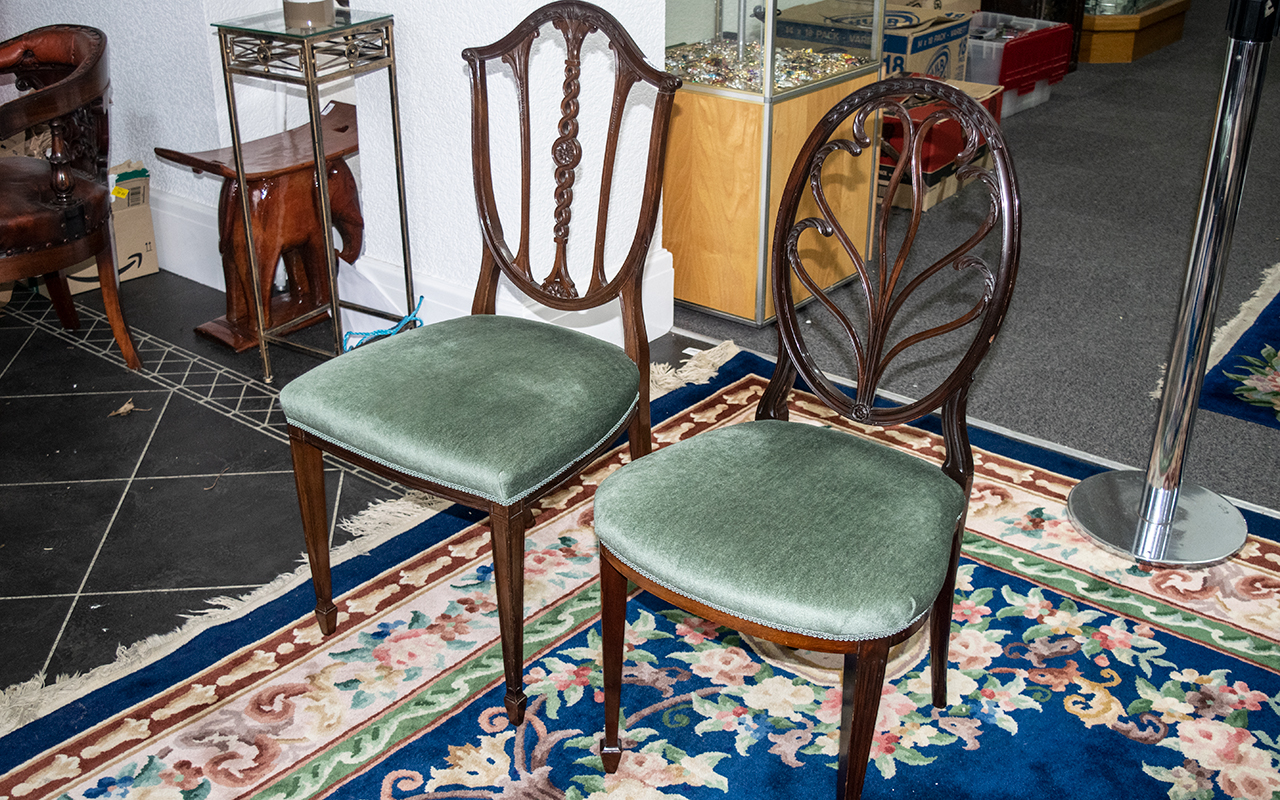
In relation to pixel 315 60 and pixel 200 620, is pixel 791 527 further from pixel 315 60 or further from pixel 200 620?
pixel 315 60

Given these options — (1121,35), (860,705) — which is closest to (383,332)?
(860,705)

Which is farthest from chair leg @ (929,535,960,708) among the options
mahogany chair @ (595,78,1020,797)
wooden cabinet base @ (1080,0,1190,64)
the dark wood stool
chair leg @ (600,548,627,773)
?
wooden cabinet base @ (1080,0,1190,64)

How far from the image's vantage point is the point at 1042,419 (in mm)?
2600

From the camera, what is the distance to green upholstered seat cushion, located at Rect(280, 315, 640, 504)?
1.57 meters

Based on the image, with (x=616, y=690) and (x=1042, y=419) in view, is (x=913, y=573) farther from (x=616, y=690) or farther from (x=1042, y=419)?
(x=1042, y=419)

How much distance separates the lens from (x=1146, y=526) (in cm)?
217

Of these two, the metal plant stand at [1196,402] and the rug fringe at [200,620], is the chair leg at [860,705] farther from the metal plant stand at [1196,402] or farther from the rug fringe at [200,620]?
the rug fringe at [200,620]

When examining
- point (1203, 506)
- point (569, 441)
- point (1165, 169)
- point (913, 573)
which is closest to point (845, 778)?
point (913, 573)

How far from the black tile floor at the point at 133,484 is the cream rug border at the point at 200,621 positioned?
0.09 ft

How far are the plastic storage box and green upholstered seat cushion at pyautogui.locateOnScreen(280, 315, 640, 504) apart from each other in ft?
12.9

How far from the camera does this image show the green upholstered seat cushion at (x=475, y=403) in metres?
1.57

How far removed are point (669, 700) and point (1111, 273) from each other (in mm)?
2370

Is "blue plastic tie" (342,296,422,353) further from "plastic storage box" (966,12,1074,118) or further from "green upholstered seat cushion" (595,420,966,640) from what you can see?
"plastic storage box" (966,12,1074,118)

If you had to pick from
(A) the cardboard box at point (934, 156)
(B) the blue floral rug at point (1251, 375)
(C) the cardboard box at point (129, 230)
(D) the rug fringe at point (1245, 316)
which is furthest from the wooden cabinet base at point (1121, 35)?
(C) the cardboard box at point (129, 230)
